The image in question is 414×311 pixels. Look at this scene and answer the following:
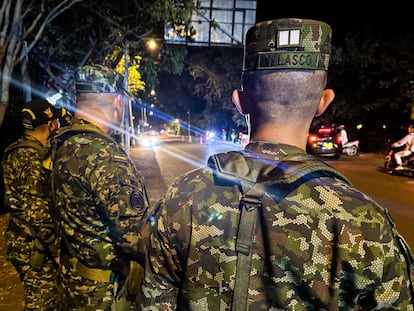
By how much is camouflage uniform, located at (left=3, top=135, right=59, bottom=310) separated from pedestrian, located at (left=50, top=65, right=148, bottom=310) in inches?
15.9

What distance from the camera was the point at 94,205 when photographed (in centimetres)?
172

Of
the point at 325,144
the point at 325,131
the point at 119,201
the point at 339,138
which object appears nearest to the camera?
the point at 119,201

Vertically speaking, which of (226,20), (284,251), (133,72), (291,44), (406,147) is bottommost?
(406,147)

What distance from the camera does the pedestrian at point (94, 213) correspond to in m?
1.69

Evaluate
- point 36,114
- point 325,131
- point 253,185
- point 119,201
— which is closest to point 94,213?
point 119,201

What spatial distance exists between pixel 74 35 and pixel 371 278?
12022 millimetres

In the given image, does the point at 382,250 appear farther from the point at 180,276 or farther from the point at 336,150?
the point at 336,150

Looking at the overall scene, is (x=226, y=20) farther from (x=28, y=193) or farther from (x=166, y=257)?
(x=166, y=257)

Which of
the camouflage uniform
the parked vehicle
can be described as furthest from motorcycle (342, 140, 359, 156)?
the camouflage uniform

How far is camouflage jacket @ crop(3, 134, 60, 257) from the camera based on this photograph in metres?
2.26

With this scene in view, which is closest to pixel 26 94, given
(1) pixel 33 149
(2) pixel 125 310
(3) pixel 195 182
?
(1) pixel 33 149

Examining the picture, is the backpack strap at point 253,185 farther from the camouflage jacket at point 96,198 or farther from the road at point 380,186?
the road at point 380,186

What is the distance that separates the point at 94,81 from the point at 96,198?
71 cm

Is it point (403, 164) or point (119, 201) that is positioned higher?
point (119, 201)
